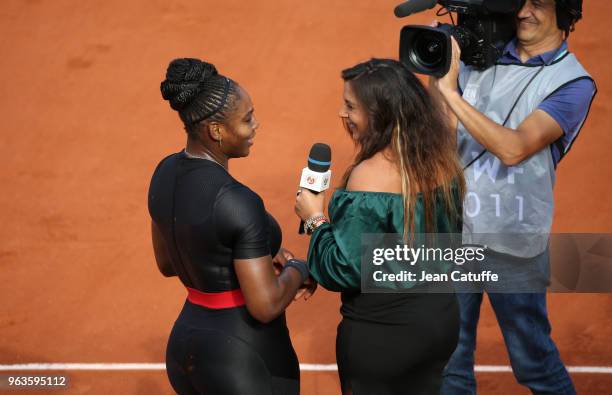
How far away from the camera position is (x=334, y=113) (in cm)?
961

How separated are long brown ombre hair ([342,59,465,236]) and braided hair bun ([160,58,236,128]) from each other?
0.63 meters

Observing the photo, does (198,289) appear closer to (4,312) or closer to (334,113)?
(4,312)

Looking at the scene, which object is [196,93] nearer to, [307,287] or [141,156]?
[307,287]

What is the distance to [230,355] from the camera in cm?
376

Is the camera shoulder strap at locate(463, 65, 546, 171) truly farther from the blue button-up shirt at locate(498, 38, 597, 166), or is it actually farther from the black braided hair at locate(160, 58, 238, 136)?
the black braided hair at locate(160, 58, 238, 136)

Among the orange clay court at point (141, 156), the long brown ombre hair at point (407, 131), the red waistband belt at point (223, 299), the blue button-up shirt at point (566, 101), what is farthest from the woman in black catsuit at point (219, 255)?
the orange clay court at point (141, 156)

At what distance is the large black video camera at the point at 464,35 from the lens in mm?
4621

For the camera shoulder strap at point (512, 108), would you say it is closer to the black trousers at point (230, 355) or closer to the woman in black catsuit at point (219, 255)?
the woman in black catsuit at point (219, 255)

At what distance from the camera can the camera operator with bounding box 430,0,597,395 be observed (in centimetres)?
457

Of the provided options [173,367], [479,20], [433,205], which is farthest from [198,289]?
[479,20]

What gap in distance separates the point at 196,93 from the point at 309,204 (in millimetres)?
774

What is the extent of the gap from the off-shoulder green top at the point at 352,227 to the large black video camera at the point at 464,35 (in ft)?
3.35

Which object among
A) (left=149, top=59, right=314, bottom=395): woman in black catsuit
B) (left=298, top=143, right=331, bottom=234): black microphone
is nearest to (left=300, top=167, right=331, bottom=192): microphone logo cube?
(left=298, top=143, right=331, bottom=234): black microphone

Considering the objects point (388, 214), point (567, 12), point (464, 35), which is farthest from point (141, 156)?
point (388, 214)
